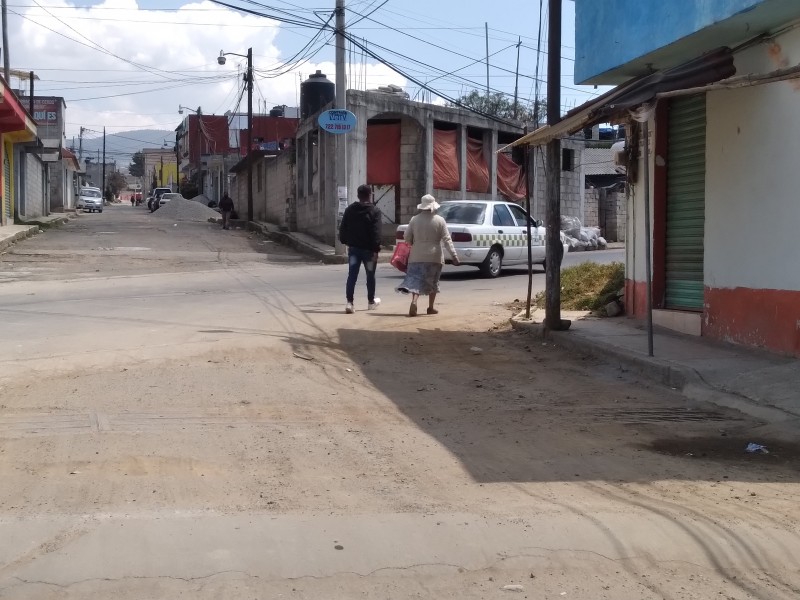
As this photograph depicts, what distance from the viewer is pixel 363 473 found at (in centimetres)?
524

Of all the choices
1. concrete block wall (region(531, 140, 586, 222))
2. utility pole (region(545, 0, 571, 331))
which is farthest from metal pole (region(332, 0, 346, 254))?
concrete block wall (region(531, 140, 586, 222))

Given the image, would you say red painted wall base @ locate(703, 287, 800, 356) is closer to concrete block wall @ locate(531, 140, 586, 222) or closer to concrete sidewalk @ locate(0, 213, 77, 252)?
concrete sidewalk @ locate(0, 213, 77, 252)

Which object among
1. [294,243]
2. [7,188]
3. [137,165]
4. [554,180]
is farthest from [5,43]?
[137,165]

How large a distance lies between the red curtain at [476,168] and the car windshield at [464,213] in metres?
11.5

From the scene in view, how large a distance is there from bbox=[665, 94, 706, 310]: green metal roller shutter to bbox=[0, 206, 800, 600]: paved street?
1838 mm

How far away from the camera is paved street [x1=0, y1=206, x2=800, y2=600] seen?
385cm

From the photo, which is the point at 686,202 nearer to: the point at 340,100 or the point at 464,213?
the point at 464,213

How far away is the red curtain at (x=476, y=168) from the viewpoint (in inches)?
1173

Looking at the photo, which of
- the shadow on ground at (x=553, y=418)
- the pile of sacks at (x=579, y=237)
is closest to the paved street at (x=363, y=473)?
the shadow on ground at (x=553, y=418)

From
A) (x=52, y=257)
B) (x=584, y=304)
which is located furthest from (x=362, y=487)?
(x=52, y=257)

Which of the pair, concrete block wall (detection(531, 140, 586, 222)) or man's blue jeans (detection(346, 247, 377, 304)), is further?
Answer: concrete block wall (detection(531, 140, 586, 222))

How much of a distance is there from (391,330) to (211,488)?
5.66m

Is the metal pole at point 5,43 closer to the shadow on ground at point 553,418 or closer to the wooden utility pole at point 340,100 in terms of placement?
the wooden utility pole at point 340,100

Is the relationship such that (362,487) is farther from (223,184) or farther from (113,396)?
(223,184)
